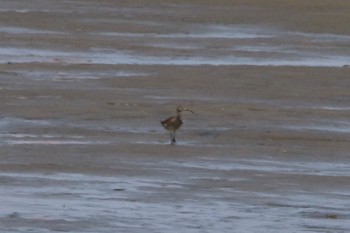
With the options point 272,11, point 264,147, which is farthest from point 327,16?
point 264,147

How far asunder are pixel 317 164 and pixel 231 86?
4.91 m

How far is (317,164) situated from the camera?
11805 mm

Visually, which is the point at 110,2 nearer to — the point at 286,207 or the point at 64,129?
the point at 64,129

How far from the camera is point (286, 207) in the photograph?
9.63 m

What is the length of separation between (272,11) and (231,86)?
9.65m

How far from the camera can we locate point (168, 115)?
1440cm

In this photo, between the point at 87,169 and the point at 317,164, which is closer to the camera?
the point at 87,169

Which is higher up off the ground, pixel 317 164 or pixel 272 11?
pixel 272 11

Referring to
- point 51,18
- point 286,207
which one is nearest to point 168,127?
point 286,207

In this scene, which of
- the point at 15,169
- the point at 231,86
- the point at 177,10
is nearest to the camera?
the point at 15,169

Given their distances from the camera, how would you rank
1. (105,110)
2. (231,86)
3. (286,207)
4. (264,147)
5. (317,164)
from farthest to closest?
(231,86) < (105,110) < (264,147) < (317,164) < (286,207)

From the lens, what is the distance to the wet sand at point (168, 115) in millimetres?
9383

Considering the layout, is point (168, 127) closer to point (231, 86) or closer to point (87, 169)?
point (87, 169)

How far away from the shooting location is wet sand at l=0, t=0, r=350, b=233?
9383mm
